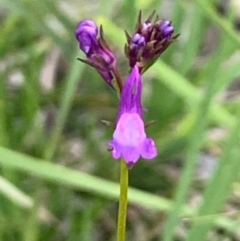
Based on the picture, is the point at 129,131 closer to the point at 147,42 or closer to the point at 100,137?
the point at 147,42

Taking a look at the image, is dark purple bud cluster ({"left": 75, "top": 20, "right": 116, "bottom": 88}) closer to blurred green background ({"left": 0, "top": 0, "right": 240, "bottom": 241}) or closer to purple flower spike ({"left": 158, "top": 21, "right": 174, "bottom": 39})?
purple flower spike ({"left": 158, "top": 21, "right": 174, "bottom": 39})

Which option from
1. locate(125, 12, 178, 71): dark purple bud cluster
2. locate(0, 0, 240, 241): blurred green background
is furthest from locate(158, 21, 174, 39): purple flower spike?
locate(0, 0, 240, 241): blurred green background

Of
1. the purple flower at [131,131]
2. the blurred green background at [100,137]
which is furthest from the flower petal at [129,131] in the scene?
the blurred green background at [100,137]

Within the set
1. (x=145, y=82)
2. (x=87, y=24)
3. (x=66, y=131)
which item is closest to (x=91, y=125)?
(x=66, y=131)

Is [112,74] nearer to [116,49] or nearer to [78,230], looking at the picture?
[78,230]

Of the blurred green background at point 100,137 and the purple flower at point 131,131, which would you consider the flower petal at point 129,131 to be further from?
the blurred green background at point 100,137
